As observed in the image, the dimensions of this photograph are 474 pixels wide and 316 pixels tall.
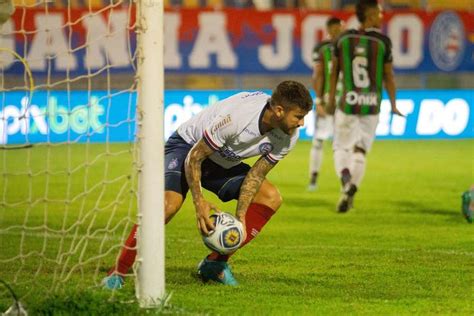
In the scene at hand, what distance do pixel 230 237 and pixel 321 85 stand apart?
6.91 m

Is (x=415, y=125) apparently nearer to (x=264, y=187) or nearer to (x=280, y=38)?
(x=280, y=38)

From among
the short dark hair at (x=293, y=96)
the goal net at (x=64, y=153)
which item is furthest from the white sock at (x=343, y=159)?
the short dark hair at (x=293, y=96)

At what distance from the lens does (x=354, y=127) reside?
465 inches

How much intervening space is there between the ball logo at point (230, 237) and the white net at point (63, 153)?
537mm

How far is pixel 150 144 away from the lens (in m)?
6.02

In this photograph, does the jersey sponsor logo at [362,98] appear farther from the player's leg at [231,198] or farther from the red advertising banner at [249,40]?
the red advertising banner at [249,40]

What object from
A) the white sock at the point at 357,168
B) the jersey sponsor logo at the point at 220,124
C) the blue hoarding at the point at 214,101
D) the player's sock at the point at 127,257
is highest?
the jersey sponsor logo at the point at 220,124

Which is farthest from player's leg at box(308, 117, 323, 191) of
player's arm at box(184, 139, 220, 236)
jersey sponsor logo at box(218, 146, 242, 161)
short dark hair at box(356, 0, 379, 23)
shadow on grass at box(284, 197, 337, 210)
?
player's arm at box(184, 139, 220, 236)

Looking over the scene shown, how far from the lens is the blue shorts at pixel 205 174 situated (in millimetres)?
7121

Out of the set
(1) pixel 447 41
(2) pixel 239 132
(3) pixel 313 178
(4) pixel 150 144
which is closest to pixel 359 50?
(3) pixel 313 178

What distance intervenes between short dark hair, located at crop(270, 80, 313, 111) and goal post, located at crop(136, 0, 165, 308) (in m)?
0.84

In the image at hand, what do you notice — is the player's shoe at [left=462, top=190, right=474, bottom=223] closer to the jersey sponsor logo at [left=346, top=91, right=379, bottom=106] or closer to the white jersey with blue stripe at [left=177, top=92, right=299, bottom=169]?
the jersey sponsor logo at [left=346, top=91, right=379, bottom=106]

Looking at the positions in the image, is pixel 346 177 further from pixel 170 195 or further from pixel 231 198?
pixel 170 195

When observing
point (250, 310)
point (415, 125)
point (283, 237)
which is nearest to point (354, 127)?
point (283, 237)
